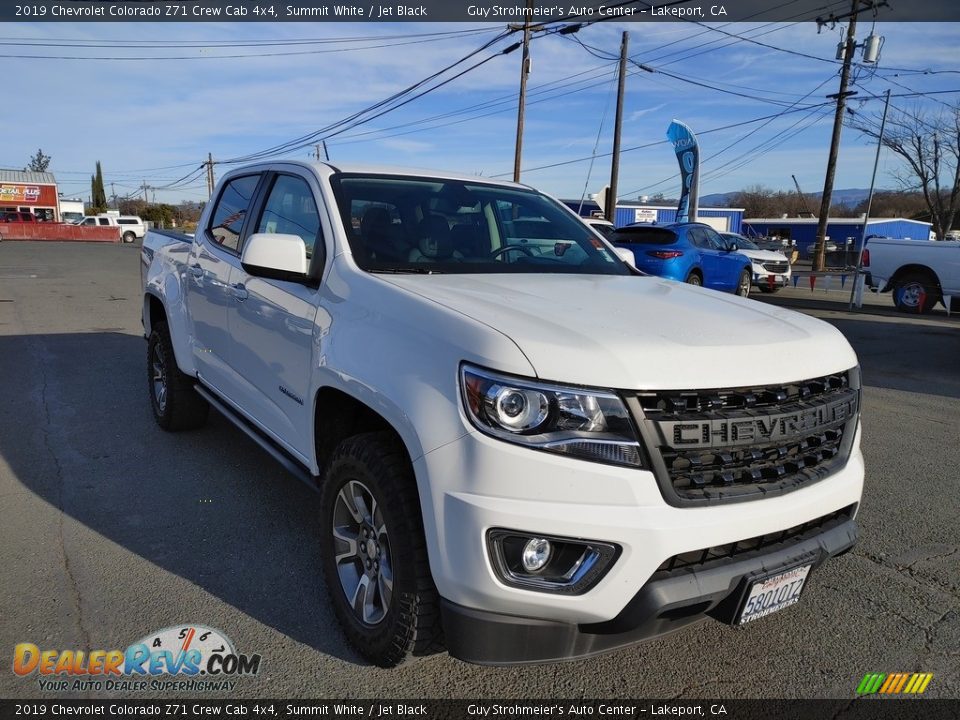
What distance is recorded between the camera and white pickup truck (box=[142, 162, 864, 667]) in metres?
2.01

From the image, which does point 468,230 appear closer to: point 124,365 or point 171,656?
point 171,656

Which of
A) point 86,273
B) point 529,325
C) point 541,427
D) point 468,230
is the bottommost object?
point 86,273

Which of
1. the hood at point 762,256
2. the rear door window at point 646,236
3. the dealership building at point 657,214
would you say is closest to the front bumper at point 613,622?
the rear door window at point 646,236

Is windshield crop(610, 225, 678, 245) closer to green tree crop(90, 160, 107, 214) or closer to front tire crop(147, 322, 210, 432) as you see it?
front tire crop(147, 322, 210, 432)

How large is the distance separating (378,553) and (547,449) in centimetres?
83

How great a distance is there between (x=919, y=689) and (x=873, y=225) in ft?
236

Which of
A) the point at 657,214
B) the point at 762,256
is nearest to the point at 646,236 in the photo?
the point at 762,256

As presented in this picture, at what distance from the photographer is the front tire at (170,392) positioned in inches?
Answer: 194

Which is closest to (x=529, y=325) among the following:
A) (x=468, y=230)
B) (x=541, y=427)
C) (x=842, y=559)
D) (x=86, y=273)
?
(x=541, y=427)

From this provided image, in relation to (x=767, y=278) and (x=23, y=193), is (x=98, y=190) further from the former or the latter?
(x=767, y=278)

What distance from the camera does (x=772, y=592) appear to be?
2262 millimetres

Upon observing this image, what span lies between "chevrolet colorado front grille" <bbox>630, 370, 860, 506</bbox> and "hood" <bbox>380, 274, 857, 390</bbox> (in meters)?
0.05

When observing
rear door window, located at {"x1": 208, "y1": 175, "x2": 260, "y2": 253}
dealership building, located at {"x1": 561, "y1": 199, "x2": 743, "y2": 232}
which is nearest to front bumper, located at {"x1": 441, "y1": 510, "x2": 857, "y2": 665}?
rear door window, located at {"x1": 208, "y1": 175, "x2": 260, "y2": 253}

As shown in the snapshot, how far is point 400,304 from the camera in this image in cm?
247
